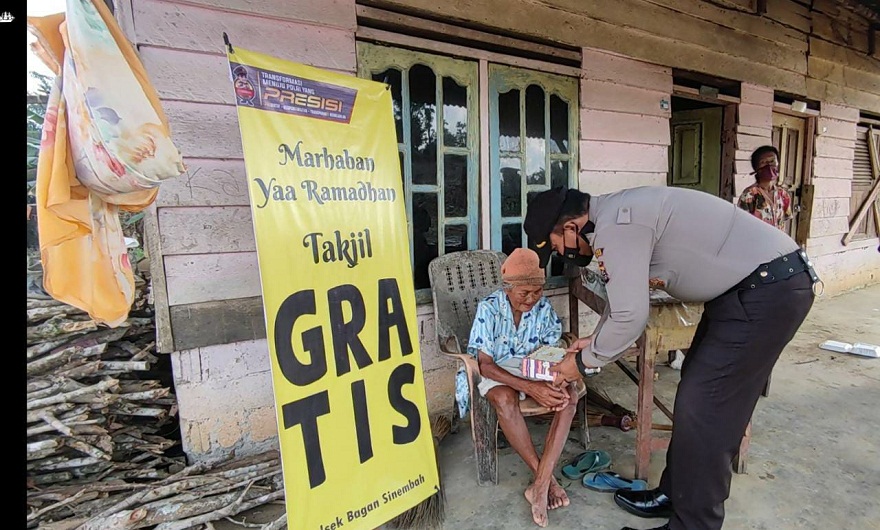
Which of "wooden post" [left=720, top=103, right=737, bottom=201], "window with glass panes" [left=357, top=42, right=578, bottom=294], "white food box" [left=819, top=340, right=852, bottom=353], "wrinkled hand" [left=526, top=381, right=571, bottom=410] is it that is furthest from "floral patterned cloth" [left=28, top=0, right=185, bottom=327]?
"white food box" [left=819, top=340, right=852, bottom=353]

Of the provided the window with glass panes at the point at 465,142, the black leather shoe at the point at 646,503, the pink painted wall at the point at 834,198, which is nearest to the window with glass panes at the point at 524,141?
the window with glass panes at the point at 465,142

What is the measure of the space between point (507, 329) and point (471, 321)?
0.43 metres

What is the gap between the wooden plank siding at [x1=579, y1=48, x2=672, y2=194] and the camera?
3576mm

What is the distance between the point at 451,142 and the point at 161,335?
1.90 metres

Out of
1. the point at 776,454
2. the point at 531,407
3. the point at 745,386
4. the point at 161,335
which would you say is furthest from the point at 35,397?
the point at 776,454

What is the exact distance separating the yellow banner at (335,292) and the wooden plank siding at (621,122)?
1932 millimetres

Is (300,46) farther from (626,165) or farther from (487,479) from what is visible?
(626,165)

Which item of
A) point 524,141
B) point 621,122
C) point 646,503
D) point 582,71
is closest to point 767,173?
point 621,122

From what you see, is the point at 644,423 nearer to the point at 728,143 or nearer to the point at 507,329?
the point at 507,329

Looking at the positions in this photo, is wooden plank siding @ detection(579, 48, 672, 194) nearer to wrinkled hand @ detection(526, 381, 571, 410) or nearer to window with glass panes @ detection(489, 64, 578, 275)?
window with glass panes @ detection(489, 64, 578, 275)

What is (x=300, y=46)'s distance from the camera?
2.43 metres

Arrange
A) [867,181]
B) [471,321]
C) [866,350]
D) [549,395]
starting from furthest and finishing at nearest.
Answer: [867,181] < [866,350] < [471,321] < [549,395]

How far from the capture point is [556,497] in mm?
2180

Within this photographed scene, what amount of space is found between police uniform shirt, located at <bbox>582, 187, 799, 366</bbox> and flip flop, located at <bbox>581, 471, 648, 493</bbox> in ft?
2.88
